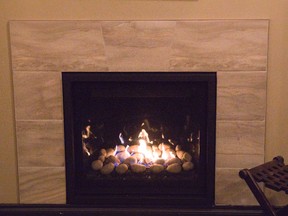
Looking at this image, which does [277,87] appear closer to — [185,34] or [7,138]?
[185,34]

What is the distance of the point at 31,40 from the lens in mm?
1931

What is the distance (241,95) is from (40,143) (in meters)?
1.00

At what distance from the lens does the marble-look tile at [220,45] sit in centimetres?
189

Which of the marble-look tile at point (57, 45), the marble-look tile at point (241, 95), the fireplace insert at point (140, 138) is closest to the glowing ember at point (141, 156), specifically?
the fireplace insert at point (140, 138)

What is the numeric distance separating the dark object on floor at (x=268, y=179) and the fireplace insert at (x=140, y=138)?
0.95ft

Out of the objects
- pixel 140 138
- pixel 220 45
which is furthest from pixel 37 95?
pixel 220 45

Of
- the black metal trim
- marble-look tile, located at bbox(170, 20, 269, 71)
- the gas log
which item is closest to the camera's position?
marble-look tile, located at bbox(170, 20, 269, 71)

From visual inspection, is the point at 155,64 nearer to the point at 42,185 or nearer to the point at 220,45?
the point at 220,45

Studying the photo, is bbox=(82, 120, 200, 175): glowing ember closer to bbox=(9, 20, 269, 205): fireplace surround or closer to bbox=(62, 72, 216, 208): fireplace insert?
bbox=(62, 72, 216, 208): fireplace insert

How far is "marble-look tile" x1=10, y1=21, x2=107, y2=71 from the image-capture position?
192cm

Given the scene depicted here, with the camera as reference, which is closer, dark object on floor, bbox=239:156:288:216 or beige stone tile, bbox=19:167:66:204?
dark object on floor, bbox=239:156:288:216

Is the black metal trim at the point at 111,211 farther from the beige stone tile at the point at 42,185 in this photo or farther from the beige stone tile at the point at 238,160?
the beige stone tile at the point at 238,160

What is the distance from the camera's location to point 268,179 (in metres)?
1.72

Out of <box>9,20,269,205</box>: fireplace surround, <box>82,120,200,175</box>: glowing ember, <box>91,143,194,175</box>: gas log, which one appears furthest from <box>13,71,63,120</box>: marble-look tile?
<box>91,143,194,175</box>: gas log
